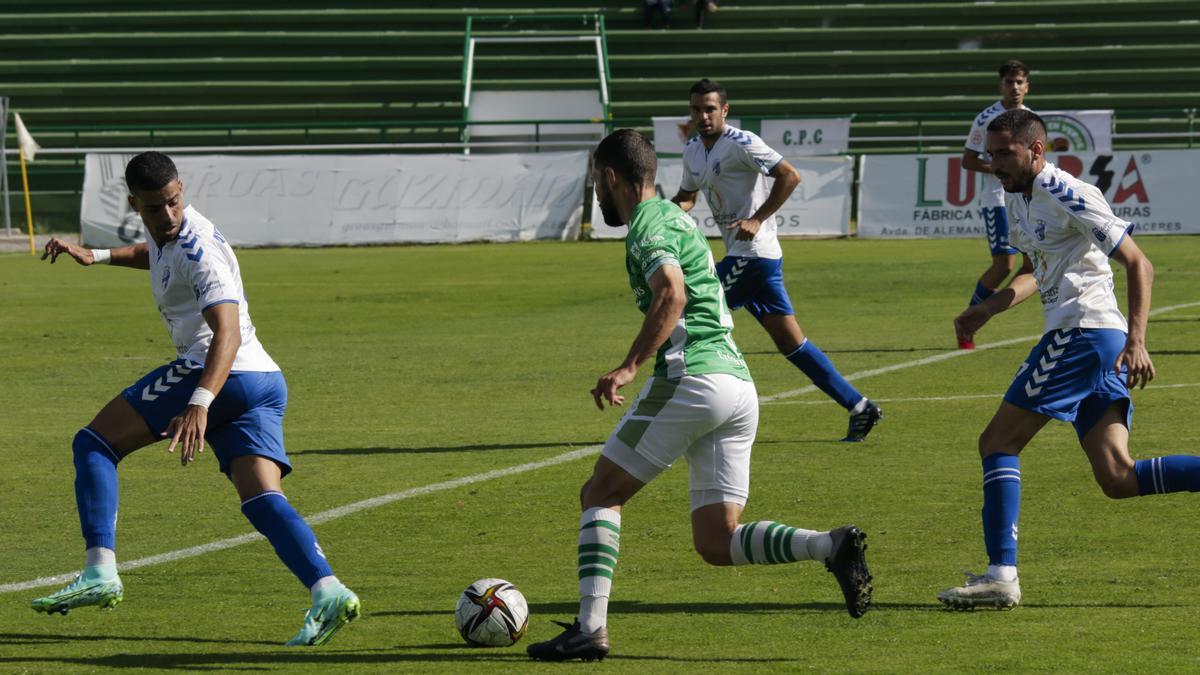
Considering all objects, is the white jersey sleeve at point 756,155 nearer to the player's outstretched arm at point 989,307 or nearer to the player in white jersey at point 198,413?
the player's outstretched arm at point 989,307

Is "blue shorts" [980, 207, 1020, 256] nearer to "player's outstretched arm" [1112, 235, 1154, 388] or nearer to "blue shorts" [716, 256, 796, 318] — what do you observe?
"blue shorts" [716, 256, 796, 318]

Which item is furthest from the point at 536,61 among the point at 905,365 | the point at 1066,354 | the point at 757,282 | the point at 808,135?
the point at 1066,354

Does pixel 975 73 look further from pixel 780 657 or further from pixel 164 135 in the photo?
pixel 780 657

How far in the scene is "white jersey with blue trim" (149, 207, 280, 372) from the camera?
6.05 metres

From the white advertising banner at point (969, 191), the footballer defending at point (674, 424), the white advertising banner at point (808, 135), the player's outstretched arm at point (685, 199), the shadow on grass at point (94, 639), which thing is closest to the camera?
the footballer defending at point (674, 424)

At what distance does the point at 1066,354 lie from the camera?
6.43m

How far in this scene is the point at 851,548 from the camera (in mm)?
5578

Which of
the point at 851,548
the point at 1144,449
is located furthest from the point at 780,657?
the point at 1144,449

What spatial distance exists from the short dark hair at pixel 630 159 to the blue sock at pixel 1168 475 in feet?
7.26

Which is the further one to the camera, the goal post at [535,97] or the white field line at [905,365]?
the goal post at [535,97]

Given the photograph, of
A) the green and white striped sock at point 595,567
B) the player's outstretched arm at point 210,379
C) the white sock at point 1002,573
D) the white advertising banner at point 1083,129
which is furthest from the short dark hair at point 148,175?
the white advertising banner at point 1083,129

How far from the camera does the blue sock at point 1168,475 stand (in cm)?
644

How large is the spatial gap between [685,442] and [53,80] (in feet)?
111

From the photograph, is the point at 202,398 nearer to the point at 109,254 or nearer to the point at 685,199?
the point at 109,254
